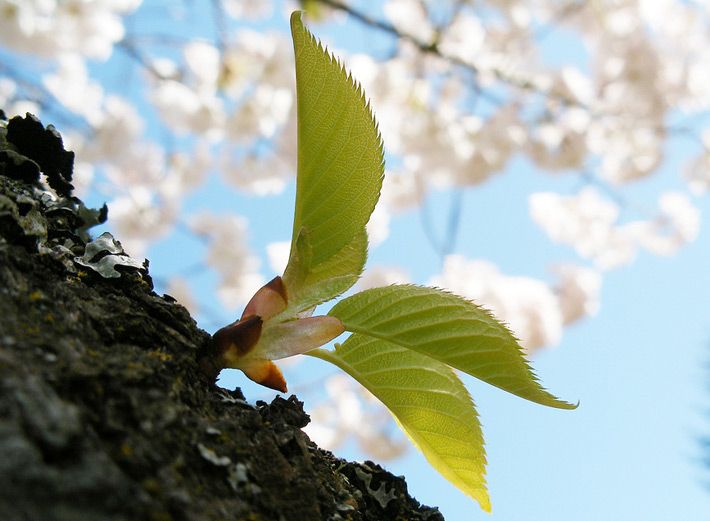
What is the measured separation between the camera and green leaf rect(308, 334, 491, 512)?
20.1 inches

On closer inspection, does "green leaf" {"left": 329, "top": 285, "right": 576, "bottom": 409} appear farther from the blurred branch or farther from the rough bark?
the blurred branch

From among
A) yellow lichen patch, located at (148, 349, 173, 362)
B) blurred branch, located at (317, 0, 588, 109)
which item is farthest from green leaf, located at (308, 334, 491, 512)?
blurred branch, located at (317, 0, 588, 109)

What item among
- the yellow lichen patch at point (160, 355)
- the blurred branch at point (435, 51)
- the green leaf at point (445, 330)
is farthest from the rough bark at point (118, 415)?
the blurred branch at point (435, 51)

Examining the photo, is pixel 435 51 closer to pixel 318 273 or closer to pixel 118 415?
pixel 318 273

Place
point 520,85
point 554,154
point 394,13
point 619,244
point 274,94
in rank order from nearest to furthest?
1. point 520,85
2. point 274,94
3. point 554,154
4. point 394,13
5. point 619,244

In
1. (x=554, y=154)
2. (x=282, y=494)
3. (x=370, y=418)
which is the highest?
(x=554, y=154)

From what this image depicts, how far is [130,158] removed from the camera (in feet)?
10.0

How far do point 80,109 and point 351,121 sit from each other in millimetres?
3043

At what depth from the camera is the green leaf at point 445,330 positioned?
48 cm

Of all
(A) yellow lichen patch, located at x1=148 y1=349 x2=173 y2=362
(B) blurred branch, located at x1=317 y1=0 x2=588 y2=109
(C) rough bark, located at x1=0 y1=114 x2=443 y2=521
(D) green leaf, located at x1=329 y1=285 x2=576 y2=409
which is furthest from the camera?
(B) blurred branch, located at x1=317 y1=0 x2=588 y2=109

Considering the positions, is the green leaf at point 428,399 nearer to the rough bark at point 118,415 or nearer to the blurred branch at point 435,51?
the rough bark at point 118,415

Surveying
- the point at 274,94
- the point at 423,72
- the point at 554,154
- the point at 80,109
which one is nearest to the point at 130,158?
the point at 80,109

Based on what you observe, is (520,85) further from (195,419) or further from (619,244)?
(195,419)

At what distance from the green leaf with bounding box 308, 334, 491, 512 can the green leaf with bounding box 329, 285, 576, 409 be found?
1.0 inches
